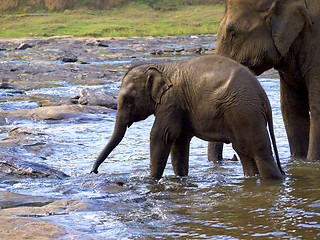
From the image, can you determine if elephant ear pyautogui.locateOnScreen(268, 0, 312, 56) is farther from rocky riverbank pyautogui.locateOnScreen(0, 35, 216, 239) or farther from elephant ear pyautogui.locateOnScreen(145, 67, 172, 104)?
rocky riverbank pyautogui.locateOnScreen(0, 35, 216, 239)

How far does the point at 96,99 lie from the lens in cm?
1471

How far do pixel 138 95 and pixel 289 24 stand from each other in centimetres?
209

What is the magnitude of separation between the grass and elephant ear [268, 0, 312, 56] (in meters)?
39.1

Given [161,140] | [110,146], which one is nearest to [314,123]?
[161,140]

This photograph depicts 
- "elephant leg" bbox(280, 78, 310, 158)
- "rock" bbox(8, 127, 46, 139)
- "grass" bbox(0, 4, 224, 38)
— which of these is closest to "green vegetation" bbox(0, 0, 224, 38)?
"grass" bbox(0, 4, 224, 38)

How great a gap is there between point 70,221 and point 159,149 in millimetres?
2159

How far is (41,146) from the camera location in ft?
31.7

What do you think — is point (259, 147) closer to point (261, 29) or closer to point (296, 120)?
point (261, 29)

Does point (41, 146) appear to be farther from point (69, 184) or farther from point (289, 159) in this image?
point (289, 159)

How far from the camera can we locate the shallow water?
16.8 feet

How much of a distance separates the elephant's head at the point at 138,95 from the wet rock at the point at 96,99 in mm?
7096

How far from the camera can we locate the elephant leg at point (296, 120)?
8.58 meters

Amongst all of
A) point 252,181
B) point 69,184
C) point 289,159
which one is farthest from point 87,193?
point 289,159

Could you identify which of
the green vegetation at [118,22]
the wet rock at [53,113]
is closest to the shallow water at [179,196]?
the wet rock at [53,113]
